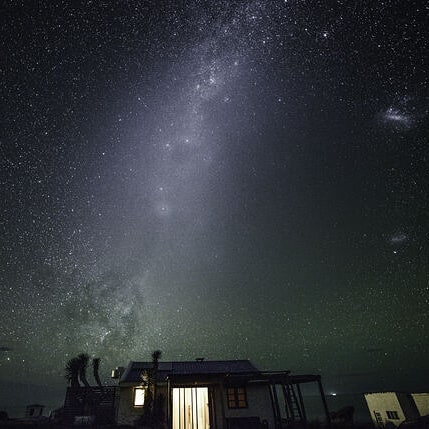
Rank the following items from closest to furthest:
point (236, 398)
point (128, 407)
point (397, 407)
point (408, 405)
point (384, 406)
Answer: point (236, 398), point (128, 407), point (408, 405), point (397, 407), point (384, 406)

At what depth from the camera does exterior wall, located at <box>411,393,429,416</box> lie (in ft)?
100

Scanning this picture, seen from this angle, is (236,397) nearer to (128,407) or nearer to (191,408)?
(191,408)

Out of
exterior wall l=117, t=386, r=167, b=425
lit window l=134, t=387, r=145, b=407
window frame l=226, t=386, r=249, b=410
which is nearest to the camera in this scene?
exterior wall l=117, t=386, r=167, b=425

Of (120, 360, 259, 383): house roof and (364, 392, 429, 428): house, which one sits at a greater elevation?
(120, 360, 259, 383): house roof

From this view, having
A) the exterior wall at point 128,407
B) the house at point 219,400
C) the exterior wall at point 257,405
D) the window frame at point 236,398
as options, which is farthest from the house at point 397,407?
the exterior wall at point 128,407

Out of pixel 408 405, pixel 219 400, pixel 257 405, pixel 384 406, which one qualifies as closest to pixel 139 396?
pixel 219 400

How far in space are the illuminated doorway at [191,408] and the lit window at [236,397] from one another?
165 cm

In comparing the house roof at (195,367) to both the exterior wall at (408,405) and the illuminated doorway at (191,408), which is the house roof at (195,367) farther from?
the exterior wall at (408,405)

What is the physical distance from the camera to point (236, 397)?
21203 mm

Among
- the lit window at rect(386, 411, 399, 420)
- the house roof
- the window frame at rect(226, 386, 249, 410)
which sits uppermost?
the house roof

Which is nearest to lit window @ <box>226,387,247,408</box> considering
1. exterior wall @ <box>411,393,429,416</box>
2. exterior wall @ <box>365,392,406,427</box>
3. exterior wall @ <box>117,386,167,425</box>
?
exterior wall @ <box>117,386,167,425</box>

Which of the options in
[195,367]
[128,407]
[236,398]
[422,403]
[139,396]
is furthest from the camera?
[422,403]

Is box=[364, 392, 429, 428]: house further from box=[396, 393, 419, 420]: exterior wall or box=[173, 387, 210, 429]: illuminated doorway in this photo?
box=[173, 387, 210, 429]: illuminated doorway

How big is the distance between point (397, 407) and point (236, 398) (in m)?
22.9
